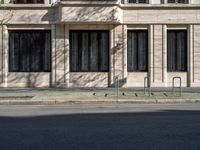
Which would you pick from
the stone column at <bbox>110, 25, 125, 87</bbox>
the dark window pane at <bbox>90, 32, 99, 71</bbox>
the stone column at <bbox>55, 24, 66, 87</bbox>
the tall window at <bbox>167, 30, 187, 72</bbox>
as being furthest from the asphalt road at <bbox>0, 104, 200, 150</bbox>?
the tall window at <bbox>167, 30, 187, 72</bbox>

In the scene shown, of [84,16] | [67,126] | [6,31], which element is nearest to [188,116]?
[67,126]

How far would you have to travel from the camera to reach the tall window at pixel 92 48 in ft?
109

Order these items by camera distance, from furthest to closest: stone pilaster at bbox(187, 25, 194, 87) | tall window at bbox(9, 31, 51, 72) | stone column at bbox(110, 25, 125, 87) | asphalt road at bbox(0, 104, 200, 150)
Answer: tall window at bbox(9, 31, 51, 72) → stone pilaster at bbox(187, 25, 194, 87) → stone column at bbox(110, 25, 125, 87) → asphalt road at bbox(0, 104, 200, 150)

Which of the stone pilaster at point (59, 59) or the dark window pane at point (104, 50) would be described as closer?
Answer: the stone pilaster at point (59, 59)

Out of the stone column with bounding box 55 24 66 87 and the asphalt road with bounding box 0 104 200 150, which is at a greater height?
the stone column with bounding box 55 24 66 87

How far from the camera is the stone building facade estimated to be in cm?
3259

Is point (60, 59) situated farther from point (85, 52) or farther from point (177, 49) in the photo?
point (177, 49)

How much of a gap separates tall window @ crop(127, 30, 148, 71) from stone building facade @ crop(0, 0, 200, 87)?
0.20 ft

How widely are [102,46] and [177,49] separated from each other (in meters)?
4.56

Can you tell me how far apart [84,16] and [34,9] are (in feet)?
10.2

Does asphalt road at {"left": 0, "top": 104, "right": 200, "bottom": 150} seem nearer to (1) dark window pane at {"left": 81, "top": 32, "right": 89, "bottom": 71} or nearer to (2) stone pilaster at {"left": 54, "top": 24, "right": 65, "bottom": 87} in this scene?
(2) stone pilaster at {"left": 54, "top": 24, "right": 65, "bottom": 87}

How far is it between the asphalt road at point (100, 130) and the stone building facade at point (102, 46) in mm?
14465

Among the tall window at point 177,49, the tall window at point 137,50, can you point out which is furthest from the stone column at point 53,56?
the tall window at point 177,49

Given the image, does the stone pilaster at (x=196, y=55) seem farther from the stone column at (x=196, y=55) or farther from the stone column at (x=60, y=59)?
the stone column at (x=60, y=59)
